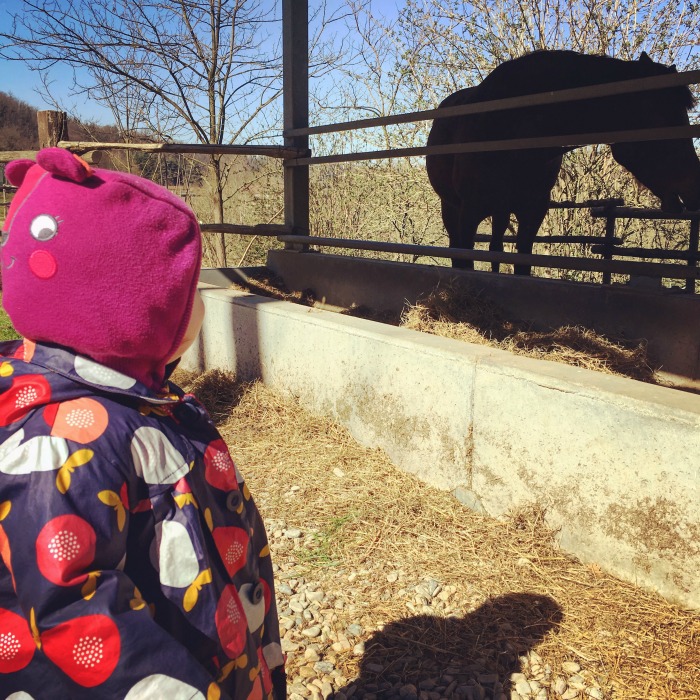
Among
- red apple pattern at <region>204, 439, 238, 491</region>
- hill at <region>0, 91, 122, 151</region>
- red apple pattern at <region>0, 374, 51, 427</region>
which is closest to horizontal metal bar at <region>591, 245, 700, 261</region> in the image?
red apple pattern at <region>204, 439, 238, 491</region>

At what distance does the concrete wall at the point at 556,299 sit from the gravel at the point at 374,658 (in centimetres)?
220

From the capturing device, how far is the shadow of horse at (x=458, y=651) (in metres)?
1.87

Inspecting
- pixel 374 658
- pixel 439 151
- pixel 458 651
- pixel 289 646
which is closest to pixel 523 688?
pixel 458 651

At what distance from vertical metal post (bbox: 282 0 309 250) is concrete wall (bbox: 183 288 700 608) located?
2484 millimetres

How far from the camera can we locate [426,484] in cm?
302

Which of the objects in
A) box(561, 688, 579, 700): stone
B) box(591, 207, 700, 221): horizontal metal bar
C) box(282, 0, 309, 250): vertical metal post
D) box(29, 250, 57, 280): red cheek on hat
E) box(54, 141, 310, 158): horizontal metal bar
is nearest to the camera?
box(29, 250, 57, 280): red cheek on hat

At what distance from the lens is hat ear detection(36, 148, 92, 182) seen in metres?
0.92

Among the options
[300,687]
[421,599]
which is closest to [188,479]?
[300,687]

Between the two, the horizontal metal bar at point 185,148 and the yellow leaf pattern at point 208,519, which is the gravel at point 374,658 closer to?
the yellow leaf pattern at point 208,519

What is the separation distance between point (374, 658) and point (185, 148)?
426 centimetres

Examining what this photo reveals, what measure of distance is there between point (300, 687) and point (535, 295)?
122 inches

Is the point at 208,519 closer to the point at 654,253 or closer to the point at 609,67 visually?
the point at 609,67

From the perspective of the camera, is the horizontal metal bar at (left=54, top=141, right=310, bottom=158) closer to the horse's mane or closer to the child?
the horse's mane

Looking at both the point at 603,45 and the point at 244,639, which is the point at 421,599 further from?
the point at 603,45
